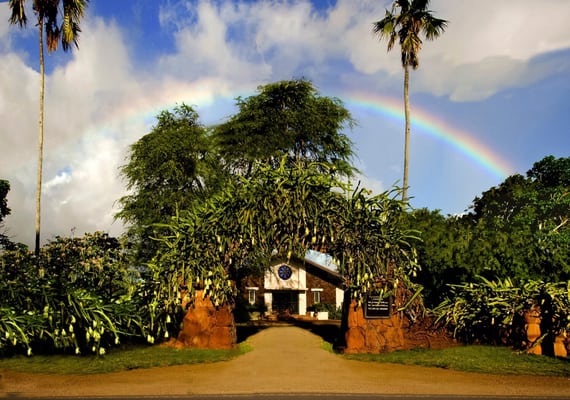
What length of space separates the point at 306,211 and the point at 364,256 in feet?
7.68

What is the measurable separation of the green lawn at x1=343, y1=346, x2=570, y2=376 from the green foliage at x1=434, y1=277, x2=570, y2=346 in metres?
0.81

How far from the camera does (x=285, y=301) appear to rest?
42.9 metres

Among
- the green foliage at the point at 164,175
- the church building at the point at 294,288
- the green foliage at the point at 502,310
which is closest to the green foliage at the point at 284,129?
the green foliage at the point at 164,175

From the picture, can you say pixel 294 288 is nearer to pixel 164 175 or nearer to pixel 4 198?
pixel 164 175

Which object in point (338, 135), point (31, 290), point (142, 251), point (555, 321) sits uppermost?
point (338, 135)

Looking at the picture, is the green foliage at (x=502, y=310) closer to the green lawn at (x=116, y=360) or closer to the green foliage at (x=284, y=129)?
the green lawn at (x=116, y=360)

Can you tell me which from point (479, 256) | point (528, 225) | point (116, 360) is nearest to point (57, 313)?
point (116, 360)

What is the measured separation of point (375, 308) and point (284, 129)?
19177mm

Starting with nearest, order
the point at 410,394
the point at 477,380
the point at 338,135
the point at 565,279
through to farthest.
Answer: the point at 410,394
the point at 477,380
the point at 565,279
the point at 338,135

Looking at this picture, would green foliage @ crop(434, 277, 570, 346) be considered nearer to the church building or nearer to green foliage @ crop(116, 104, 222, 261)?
green foliage @ crop(116, 104, 222, 261)

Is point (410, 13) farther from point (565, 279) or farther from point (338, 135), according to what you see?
point (565, 279)

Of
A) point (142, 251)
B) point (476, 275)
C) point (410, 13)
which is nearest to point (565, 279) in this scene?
point (476, 275)

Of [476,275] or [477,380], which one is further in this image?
[476,275]

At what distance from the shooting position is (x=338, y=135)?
114 ft
